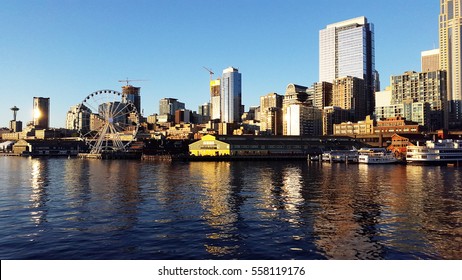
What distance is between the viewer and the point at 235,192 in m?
56.9

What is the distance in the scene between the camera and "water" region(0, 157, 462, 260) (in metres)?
27.4

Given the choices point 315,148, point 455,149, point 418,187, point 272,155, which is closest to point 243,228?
point 418,187

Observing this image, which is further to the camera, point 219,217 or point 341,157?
point 341,157

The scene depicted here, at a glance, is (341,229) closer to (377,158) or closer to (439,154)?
(439,154)

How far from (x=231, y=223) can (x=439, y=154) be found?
328 feet

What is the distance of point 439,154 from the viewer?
381ft

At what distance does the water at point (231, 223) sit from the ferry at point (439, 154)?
62398mm

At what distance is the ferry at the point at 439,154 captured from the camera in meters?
116

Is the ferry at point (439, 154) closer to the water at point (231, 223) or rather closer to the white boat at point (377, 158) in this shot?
the white boat at point (377, 158)

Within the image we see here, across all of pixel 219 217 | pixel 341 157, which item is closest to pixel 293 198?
pixel 219 217

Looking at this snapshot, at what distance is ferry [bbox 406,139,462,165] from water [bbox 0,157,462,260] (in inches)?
→ 2457

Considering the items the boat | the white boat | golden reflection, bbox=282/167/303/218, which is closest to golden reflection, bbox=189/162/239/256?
golden reflection, bbox=282/167/303/218
